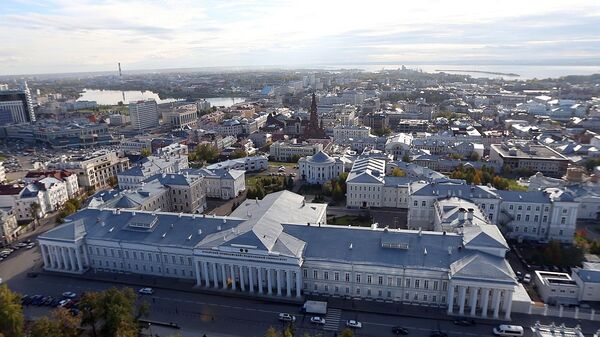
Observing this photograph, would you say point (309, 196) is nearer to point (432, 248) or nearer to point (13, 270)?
point (432, 248)

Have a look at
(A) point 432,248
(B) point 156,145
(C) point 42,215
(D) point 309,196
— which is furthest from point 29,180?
(A) point 432,248

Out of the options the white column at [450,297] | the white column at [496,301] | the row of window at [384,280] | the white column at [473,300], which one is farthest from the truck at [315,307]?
the white column at [496,301]

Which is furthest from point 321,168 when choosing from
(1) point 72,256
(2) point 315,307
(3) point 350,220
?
(1) point 72,256

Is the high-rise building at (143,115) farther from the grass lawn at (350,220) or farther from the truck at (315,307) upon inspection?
the truck at (315,307)

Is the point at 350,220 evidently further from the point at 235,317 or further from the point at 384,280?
the point at 235,317

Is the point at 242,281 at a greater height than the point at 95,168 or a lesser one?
lesser

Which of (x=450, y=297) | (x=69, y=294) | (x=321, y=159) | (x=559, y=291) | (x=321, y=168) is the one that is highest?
(x=321, y=159)
